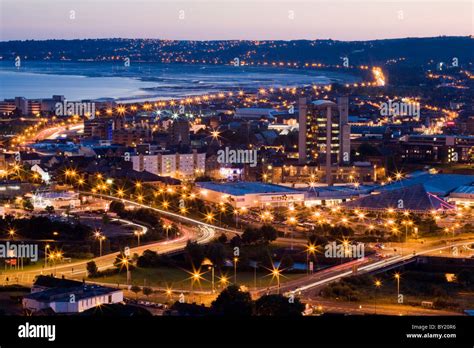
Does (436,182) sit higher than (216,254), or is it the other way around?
(216,254)

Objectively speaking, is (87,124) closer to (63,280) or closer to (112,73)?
(63,280)

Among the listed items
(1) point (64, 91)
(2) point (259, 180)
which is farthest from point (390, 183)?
(1) point (64, 91)

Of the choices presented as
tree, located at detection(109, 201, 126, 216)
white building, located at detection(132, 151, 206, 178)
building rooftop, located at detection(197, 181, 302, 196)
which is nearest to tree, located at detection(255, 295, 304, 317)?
tree, located at detection(109, 201, 126, 216)

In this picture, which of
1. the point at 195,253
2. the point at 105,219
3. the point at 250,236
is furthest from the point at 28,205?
the point at 195,253

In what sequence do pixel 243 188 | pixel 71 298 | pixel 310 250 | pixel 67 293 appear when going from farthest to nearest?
1. pixel 243 188
2. pixel 310 250
3. pixel 67 293
4. pixel 71 298

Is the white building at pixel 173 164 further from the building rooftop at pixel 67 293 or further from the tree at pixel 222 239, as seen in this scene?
the building rooftop at pixel 67 293

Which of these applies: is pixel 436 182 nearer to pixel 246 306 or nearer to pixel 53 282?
pixel 53 282
